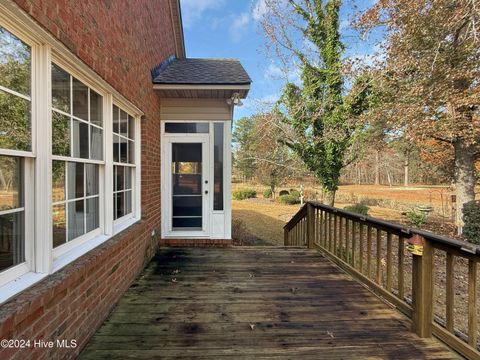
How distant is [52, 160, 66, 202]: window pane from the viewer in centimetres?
203

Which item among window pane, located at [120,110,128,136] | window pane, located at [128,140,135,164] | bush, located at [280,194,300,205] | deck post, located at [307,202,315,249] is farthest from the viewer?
bush, located at [280,194,300,205]

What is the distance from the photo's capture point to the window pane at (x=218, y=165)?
212 inches

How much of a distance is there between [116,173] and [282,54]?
31.3 feet

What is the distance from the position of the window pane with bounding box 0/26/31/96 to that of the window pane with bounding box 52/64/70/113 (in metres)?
0.28

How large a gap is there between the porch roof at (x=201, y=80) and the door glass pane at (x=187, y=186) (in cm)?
102

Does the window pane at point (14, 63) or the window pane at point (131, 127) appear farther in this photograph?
the window pane at point (131, 127)

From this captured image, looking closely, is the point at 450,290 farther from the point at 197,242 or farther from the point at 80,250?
the point at 197,242

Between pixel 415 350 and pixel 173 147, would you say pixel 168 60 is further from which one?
pixel 415 350

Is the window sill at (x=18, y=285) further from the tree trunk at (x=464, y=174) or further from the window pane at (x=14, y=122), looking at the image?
the tree trunk at (x=464, y=174)

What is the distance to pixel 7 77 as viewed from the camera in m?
1.55

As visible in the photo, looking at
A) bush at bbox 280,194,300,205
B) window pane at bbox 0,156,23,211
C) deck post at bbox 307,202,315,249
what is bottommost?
bush at bbox 280,194,300,205

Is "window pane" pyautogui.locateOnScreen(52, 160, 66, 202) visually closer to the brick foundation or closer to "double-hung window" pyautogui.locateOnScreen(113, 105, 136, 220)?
"double-hung window" pyautogui.locateOnScreen(113, 105, 136, 220)

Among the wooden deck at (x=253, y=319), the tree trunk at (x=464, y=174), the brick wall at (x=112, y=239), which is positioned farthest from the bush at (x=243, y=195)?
the wooden deck at (x=253, y=319)

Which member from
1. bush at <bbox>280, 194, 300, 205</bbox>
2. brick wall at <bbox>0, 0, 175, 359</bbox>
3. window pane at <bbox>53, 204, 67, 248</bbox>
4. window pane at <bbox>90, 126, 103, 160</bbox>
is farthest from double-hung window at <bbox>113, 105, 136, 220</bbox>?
bush at <bbox>280, 194, 300, 205</bbox>
